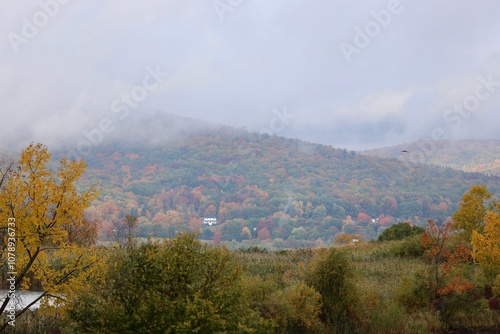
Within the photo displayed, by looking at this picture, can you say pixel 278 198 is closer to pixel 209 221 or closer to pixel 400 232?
pixel 209 221

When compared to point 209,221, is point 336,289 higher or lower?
lower

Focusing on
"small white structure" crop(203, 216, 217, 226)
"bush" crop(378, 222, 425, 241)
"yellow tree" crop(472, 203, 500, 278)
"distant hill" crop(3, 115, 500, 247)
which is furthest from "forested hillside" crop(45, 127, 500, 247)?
"yellow tree" crop(472, 203, 500, 278)

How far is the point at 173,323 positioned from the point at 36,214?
5.53m

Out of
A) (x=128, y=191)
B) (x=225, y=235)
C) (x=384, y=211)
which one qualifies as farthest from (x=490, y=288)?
(x=128, y=191)

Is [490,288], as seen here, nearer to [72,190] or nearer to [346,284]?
[346,284]

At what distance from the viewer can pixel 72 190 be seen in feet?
42.8

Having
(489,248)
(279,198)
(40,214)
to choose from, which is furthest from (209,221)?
(40,214)

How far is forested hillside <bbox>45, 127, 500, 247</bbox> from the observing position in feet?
393

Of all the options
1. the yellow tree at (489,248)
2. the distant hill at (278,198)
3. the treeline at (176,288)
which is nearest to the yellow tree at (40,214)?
the treeline at (176,288)

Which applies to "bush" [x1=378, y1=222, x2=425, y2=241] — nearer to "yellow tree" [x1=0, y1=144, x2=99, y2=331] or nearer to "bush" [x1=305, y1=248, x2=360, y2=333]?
"bush" [x1=305, y1=248, x2=360, y2=333]

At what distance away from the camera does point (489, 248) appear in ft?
71.2

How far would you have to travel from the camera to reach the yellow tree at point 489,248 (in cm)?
2159

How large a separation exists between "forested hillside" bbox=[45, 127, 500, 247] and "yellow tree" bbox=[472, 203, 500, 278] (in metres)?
77.0

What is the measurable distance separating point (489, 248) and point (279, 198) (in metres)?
130
